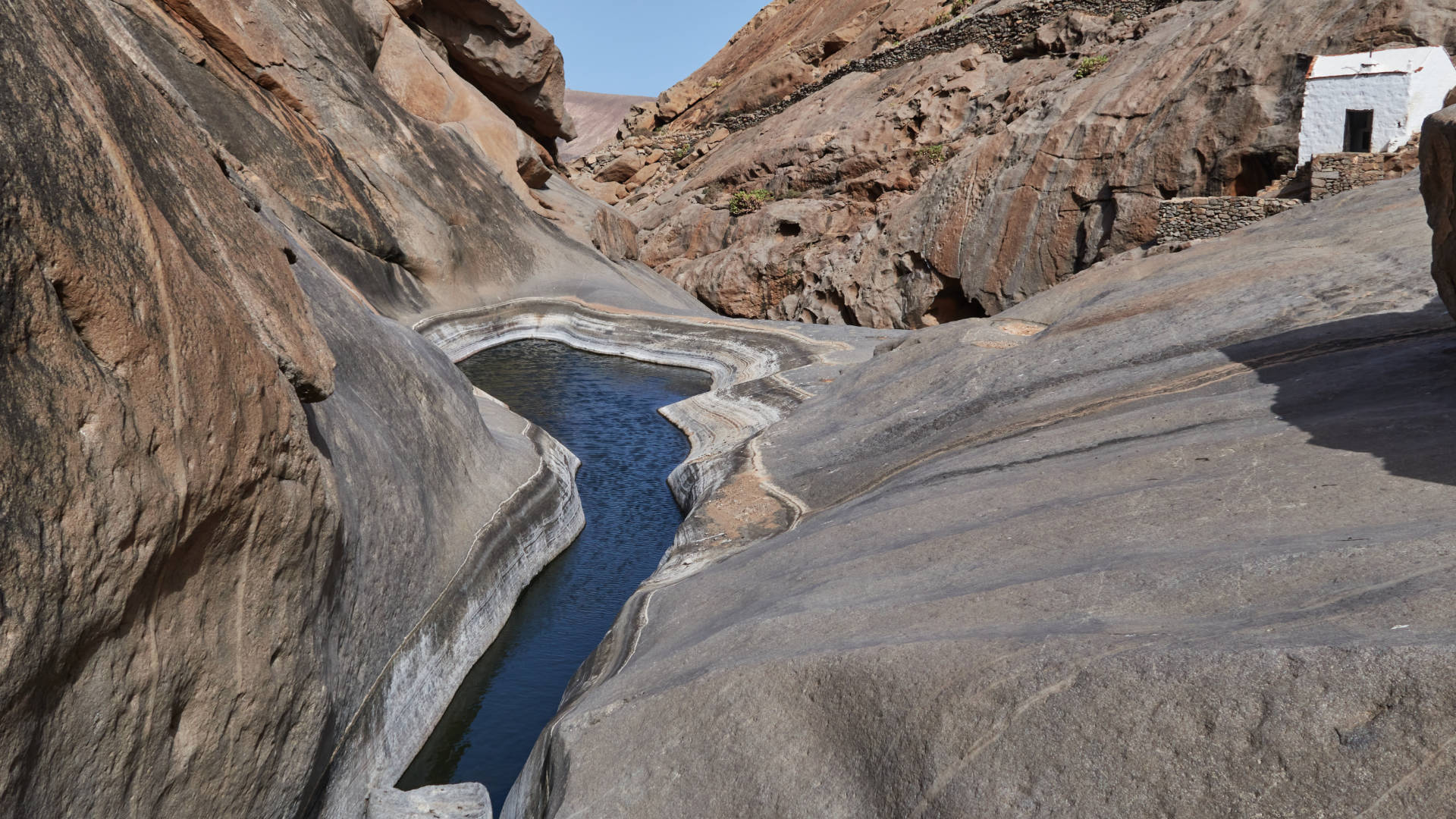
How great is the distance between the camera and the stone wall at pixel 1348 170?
679 inches

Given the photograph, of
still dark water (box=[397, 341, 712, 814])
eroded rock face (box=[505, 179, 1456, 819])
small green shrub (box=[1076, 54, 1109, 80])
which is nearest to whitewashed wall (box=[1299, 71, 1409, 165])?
small green shrub (box=[1076, 54, 1109, 80])

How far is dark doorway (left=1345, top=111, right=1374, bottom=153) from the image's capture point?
1908cm

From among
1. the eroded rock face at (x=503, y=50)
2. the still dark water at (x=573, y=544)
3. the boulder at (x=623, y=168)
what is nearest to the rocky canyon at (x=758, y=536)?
the still dark water at (x=573, y=544)

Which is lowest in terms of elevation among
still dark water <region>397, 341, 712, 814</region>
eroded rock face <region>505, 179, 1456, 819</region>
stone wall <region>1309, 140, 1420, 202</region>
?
still dark water <region>397, 341, 712, 814</region>

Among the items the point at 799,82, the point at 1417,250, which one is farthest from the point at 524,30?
the point at 1417,250

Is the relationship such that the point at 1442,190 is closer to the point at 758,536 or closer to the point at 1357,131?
the point at 758,536

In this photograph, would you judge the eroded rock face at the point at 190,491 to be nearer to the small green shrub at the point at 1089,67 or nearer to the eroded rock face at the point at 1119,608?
the eroded rock face at the point at 1119,608

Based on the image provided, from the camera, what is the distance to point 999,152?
26.0 meters

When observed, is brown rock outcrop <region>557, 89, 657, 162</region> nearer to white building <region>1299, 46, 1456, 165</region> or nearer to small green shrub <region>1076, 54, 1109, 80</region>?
small green shrub <region>1076, 54, 1109, 80</region>

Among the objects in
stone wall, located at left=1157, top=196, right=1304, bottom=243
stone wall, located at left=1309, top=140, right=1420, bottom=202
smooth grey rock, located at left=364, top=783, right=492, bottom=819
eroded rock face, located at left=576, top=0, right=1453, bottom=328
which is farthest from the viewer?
eroded rock face, located at left=576, top=0, right=1453, bottom=328

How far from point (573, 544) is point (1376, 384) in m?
9.83

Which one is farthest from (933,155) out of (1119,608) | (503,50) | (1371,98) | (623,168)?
(1119,608)

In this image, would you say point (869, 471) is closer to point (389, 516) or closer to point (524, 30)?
point (389, 516)

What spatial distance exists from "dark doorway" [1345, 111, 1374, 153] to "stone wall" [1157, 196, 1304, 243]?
193 cm
